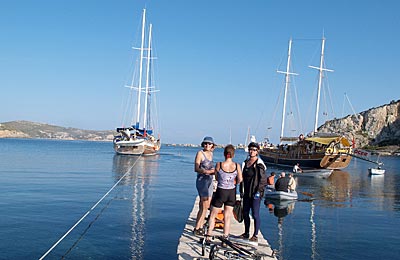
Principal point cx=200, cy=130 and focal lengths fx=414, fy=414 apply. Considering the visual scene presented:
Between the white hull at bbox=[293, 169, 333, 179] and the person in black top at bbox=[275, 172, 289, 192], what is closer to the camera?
the person in black top at bbox=[275, 172, 289, 192]

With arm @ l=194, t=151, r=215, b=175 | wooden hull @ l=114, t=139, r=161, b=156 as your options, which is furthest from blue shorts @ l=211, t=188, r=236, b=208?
wooden hull @ l=114, t=139, r=161, b=156

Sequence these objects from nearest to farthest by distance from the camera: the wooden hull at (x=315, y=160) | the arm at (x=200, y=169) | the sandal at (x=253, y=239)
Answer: the arm at (x=200, y=169) → the sandal at (x=253, y=239) → the wooden hull at (x=315, y=160)

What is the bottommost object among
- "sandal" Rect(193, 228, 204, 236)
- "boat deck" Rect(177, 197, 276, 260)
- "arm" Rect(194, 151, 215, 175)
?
"boat deck" Rect(177, 197, 276, 260)

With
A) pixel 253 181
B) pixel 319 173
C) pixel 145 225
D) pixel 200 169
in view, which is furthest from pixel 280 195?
pixel 319 173

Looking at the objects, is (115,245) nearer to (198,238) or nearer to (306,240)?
(198,238)

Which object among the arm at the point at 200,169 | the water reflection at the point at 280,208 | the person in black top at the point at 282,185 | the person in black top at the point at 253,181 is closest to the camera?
the arm at the point at 200,169

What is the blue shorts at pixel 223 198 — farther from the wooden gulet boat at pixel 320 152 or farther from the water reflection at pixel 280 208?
the wooden gulet boat at pixel 320 152

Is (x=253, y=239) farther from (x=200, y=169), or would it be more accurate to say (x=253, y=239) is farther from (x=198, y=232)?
(x=200, y=169)

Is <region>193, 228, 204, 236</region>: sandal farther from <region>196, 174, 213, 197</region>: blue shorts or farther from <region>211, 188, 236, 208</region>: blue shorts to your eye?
<region>211, 188, 236, 208</region>: blue shorts

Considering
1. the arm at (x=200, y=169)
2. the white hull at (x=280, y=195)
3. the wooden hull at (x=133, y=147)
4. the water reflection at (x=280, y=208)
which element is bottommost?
the water reflection at (x=280, y=208)

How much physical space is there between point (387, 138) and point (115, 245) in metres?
207

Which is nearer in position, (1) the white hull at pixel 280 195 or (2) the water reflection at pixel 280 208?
(2) the water reflection at pixel 280 208

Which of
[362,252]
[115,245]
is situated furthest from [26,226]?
[362,252]

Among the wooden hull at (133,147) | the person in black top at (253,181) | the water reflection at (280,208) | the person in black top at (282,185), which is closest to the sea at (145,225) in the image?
the water reflection at (280,208)
